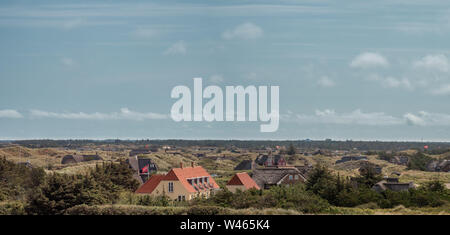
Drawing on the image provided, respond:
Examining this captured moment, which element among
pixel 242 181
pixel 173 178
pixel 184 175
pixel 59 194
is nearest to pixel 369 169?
pixel 242 181

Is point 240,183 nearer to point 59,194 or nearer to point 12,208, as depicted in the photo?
point 59,194

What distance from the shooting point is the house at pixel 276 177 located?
242 ft

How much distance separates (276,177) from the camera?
246 feet

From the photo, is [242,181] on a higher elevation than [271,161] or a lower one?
lower

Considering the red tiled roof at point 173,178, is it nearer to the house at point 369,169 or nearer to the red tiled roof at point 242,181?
the red tiled roof at point 242,181

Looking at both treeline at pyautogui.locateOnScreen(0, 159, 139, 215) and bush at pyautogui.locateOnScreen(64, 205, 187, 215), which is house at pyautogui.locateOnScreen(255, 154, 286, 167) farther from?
bush at pyautogui.locateOnScreen(64, 205, 187, 215)

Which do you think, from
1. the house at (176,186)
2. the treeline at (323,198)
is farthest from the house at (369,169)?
the house at (176,186)

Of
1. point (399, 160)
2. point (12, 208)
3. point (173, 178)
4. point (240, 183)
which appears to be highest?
point (399, 160)

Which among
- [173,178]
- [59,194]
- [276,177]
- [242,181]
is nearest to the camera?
[59,194]

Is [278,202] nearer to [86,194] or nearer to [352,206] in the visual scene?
[352,206]
